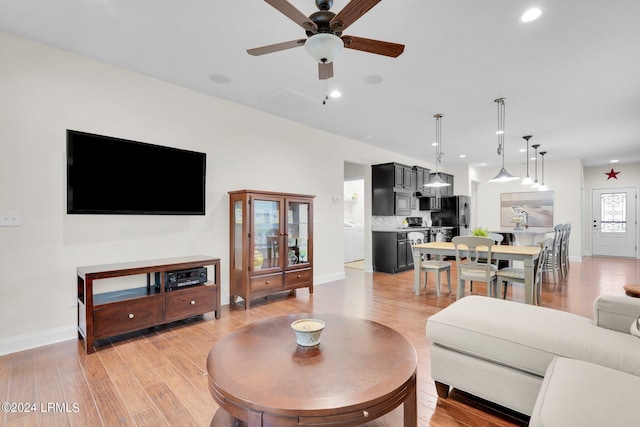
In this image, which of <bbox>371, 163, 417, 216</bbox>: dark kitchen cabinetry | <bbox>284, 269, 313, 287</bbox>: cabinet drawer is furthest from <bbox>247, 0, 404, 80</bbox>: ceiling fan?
<bbox>371, 163, 417, 216</bbox>: dark kitchen cabinetry

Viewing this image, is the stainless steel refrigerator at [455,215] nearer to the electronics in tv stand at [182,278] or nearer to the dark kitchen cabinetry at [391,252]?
the dark kitchen cabinetry at [391,252]

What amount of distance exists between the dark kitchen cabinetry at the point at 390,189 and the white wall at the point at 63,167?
11.0ft

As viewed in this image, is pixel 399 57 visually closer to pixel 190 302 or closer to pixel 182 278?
pixel 182 278

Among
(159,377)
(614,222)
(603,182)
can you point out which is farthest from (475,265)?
(603,182)

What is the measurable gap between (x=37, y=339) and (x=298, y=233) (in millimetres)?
2999

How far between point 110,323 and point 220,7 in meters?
2.80

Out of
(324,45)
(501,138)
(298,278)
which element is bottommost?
(298,278)

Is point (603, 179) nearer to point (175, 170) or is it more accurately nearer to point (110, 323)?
point (175, 170)

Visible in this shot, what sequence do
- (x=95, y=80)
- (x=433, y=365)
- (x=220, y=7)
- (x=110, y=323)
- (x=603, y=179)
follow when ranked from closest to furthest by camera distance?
(x=433, y=365) < (x=220, y=7) < (x=110, y=323) < (x=95, y=80) < (x=603, y=179)

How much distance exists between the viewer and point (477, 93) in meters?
3.82

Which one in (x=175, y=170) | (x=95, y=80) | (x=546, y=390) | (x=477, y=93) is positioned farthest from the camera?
(x=477, y=93)

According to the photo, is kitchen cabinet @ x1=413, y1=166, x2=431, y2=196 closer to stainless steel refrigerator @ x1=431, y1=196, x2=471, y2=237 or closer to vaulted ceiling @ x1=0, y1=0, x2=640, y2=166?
stainless steel refrigerator @ x1=431, y1=196, x2=471, y2=237

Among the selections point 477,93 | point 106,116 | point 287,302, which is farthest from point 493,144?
point 106,116

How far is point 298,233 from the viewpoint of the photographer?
458 centimetres
